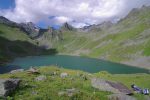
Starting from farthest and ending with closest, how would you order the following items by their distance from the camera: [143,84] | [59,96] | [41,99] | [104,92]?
[143,84], [104,92], [59,96], [41,99]

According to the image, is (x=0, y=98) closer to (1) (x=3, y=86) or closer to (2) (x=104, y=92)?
(1) (x=3, y=86)

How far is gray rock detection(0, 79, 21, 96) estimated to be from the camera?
96.8 ft

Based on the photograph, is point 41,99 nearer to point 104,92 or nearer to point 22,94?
point 22,94

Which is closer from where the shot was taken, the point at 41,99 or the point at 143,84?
the point at 41,99

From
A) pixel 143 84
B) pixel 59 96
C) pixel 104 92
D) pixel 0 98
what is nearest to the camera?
pixel 0 98

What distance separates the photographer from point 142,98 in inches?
1695

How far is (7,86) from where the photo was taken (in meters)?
31.0

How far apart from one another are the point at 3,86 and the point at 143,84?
1820 inches

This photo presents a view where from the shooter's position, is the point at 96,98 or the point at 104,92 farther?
the point at 104,92

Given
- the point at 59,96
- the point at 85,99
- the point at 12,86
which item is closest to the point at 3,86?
the point at 12,86

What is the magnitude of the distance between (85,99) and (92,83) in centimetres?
1156

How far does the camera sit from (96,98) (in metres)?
33.3

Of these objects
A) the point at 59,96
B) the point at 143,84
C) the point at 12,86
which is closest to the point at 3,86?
the point at 12,86

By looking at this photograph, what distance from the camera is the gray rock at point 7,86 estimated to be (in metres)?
29.5
